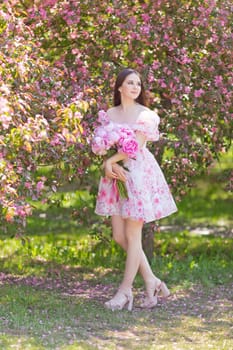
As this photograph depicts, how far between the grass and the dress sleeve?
1321 millimetres

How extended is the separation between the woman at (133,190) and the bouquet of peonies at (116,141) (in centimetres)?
6

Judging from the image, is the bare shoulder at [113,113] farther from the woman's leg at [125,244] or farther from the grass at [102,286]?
the grass at [102,286]

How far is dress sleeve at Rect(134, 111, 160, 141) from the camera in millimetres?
6461

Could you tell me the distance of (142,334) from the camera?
5.93 meters

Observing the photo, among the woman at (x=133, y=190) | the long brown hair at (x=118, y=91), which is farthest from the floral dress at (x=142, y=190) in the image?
the long brown hair at (x=118, y=91)

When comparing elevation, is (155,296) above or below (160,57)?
below

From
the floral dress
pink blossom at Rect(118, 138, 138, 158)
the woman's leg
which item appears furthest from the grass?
pink blossom at Rect(118, 138, 138, 158)

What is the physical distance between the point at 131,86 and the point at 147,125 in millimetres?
335

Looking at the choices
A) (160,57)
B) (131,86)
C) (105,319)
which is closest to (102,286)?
(105,319)

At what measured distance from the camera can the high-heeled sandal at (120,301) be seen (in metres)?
6.57

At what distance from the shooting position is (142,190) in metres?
6.54

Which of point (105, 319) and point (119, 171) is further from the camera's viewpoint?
point (119, 171)

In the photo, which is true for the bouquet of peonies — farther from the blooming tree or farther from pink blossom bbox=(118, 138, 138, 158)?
the blooming tree

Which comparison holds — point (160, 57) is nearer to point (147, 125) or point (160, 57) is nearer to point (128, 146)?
point (147, 125)
